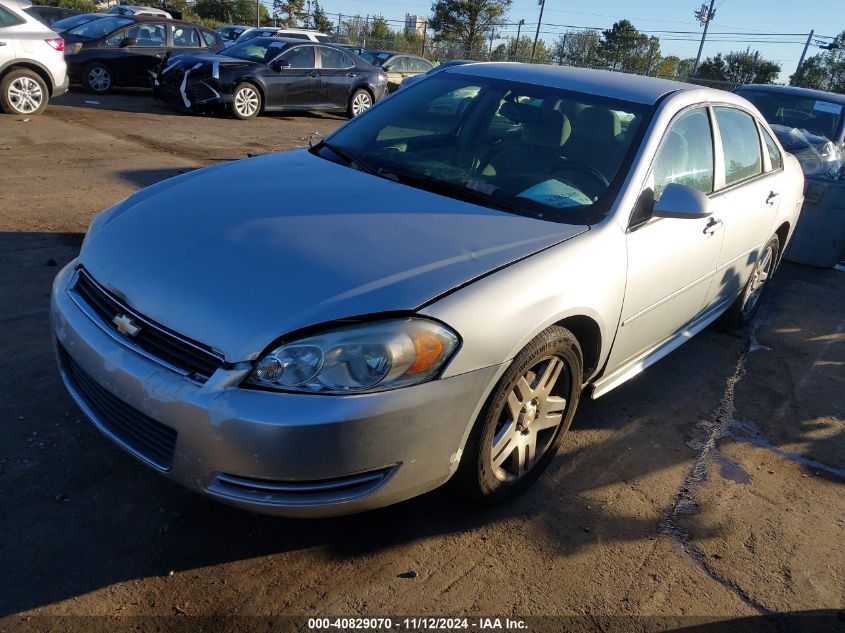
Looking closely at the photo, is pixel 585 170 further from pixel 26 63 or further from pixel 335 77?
pixel 335 77

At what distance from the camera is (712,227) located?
3.60m

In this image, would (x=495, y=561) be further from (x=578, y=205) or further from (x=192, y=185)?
(x=192, y=185)

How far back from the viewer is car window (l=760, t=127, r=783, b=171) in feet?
15.1

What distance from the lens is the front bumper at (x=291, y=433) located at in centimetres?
201

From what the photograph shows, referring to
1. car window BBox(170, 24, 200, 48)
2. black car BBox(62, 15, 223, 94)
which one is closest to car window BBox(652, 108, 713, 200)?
black car BBox(62, 15, 223, 94)

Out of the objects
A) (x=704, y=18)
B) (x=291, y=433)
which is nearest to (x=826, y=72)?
(x=704, y=18)

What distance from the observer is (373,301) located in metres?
2.15

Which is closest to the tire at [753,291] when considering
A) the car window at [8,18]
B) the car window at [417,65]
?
the car window at [8,18]

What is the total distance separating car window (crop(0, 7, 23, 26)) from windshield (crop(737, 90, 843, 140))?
10.2 meters

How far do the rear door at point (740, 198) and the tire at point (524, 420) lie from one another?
1595mm

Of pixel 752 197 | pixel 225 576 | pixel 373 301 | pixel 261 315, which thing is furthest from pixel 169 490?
pixel 752 197

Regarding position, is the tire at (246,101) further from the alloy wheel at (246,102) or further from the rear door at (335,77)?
the rear door at (335,77)

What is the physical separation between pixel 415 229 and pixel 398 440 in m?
0.89

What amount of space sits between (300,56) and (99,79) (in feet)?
13.0
